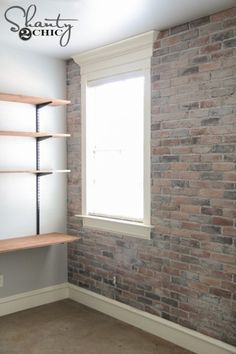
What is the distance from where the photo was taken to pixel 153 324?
3.54 meters

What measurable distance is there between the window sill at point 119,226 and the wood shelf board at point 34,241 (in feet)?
0.74

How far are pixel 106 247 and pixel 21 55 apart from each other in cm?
209

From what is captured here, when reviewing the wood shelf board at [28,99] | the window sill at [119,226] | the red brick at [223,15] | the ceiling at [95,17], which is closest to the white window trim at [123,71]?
the window sill at [119,226]

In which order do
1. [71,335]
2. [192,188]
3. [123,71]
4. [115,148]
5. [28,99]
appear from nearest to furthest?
[192,188] → [71,335] → [123,71] → [28,99] → [115,148]

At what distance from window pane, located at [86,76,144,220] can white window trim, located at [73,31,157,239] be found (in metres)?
0.08

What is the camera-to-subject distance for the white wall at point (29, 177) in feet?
12.9

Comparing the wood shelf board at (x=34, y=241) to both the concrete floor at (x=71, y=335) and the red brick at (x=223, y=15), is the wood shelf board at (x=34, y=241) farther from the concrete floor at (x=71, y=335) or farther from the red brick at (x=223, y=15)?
the red brick at (x=223, y=15)

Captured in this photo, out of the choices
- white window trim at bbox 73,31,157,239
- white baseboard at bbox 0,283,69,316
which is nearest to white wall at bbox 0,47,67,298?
white baseboard at bbox 0,283,69,316

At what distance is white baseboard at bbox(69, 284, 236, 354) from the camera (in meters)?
3.11

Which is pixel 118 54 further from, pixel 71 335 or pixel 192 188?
pixel 71 335

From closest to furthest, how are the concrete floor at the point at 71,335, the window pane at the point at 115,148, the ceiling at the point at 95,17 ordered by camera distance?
1. the ceiling at the point at 95,17
2. the concrete floor at the point at 71,335
3. the window pane at the point at 115,148

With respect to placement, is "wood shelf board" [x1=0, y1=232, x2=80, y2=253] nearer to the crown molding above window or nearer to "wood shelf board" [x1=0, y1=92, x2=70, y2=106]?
"wood shelf board" [x1=0, y1=92, x2=70, y2=106]

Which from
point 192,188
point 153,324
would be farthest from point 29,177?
point 153,324

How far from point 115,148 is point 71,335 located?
5.80ft
